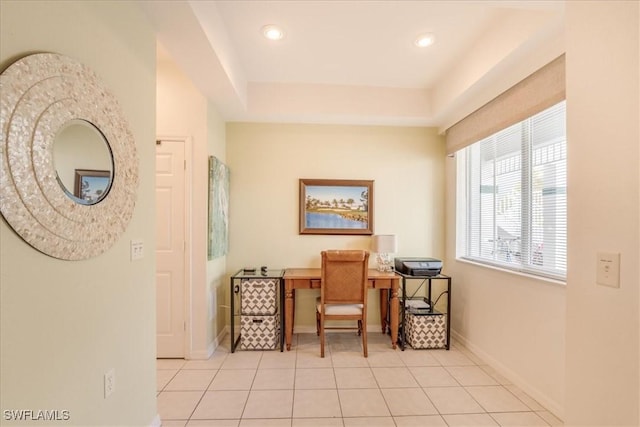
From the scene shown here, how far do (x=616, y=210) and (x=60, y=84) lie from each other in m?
1.99

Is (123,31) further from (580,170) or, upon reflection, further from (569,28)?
(580,170)

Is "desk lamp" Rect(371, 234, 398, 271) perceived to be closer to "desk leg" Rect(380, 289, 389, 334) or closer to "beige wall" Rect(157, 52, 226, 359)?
"desk leg" Rect(380, 289, 389, 334)

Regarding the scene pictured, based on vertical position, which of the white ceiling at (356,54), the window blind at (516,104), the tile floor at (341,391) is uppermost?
the white ceiling at (356,54)

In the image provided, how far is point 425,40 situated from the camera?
7.51 ft

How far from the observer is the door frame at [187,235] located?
2.64m

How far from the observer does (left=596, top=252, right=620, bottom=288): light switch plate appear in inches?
35.4

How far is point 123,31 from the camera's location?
1.43 meters

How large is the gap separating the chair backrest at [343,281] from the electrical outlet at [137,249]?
152 centimetres

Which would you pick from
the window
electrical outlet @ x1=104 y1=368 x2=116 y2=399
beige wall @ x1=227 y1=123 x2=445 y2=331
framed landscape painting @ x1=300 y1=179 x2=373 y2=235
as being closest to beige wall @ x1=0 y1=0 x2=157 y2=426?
electrical outlet @ x1=104 y1=368 x2=116 y2=399

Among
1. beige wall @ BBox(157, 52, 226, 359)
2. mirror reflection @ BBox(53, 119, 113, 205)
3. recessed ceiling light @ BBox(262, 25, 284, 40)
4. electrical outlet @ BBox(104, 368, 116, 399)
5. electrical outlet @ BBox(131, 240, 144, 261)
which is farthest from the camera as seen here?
beige wall @ BBox(157, 52, 226, 359)

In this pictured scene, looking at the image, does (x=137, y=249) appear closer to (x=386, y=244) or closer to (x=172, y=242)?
(x=172, y=242)

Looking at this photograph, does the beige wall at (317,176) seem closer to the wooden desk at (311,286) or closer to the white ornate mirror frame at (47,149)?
the wooden desk at (311,286)

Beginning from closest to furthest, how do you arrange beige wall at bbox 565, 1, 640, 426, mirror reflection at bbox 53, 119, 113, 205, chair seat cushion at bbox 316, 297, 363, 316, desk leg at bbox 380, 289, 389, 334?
beige wall at bbox 565, 1, 640, 426 < mirror reflection at bbox 53, 119, 113, 205 < chair seat cushion at bbox 316, 297, 363, 316 < desk leg at bbox 380, 289, 389, 334

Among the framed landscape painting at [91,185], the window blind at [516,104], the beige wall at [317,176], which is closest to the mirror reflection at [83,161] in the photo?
the framed landscape painting at [91,185]
